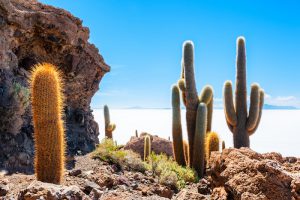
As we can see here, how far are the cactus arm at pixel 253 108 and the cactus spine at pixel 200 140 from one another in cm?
277

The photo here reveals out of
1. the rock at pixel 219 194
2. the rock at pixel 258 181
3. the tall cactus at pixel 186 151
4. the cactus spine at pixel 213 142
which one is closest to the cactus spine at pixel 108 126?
the tall cactus at pixel 186 151

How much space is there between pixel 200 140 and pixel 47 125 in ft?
25.8

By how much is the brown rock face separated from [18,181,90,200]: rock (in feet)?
23.8

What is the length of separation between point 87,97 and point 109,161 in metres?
7.90

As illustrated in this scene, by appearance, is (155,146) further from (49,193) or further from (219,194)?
(49,193)

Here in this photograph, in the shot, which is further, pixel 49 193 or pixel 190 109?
pixel 190 109

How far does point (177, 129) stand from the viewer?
47.8ft

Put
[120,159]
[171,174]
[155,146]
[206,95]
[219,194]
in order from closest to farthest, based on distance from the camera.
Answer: [219,194]
[171,174]
[120,159]
[206,95]
[155,146]

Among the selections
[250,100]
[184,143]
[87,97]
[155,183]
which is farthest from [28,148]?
[250,100]

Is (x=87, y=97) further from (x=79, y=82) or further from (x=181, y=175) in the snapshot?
(x=181, y=175)

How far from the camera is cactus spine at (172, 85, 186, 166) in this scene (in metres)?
14.6

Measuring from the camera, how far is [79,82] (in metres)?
18.7

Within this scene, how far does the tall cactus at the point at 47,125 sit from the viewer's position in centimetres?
676

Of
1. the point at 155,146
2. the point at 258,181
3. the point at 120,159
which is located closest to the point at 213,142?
the point at 120,159
